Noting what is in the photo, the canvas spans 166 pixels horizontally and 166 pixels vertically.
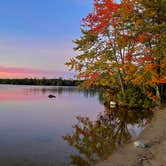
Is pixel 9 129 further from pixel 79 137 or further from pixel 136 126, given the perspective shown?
pixel 136 126

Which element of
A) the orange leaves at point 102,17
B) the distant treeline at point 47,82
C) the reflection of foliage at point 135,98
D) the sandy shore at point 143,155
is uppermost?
the orange leaves at point 102,17

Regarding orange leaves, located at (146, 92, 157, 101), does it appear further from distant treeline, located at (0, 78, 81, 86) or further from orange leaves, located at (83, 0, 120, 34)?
distant treeline, located at (0, 78, 81, 86)

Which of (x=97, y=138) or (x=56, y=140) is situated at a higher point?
(x=97, y=138)

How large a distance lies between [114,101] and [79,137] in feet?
57.6

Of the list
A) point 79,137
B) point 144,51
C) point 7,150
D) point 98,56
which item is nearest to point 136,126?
point 79,137

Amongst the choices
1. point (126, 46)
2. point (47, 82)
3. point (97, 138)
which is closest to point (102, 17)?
point (126, 46)

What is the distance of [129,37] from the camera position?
26.7 meters

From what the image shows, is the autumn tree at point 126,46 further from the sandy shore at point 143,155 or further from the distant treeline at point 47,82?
the distant treeline at point 47,82

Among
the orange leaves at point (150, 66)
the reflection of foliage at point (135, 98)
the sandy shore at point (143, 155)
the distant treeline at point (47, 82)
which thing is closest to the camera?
the sandy shore at point (143, 155)

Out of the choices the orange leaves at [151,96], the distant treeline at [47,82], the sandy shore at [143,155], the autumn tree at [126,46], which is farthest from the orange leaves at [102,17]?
the distant treeline at [47,82]

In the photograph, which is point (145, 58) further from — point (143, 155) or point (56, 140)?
point (143, 155)

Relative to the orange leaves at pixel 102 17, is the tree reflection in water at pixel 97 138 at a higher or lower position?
lower

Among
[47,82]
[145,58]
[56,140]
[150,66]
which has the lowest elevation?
[56,140]

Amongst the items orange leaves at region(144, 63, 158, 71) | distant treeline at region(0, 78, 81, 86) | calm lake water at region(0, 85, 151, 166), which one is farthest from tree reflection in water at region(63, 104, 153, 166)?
distant treeline at region(0, 78, 81, 86)
